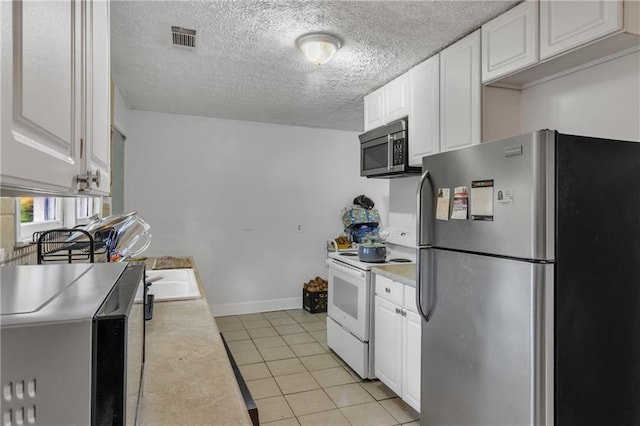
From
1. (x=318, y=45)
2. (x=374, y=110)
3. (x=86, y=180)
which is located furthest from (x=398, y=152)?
(x=86, y=180)

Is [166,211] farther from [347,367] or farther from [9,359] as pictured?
[9,359]

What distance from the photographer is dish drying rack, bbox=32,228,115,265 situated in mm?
1444

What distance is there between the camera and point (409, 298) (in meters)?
2.35

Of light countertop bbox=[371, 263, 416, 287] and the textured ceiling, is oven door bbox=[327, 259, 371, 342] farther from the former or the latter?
the textured ceiling

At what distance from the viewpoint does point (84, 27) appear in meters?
0.90

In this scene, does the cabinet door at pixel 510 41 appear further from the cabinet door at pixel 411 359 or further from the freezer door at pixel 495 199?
the cabinet door at pixel 411 359

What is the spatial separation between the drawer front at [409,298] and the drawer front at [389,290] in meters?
0.04

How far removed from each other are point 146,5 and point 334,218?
353 cm

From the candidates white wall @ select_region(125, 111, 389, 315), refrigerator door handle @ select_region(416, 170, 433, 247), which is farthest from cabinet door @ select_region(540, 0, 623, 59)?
white wall @ select_region(125, 111, 389, 315)

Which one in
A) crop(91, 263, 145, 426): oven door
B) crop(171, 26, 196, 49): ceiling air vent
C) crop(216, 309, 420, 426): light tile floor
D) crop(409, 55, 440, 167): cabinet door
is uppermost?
crop(171, 26, 196, 49): ceiling air vent

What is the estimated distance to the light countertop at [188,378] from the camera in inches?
35.4

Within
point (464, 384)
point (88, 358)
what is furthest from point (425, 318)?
point (88, 358)

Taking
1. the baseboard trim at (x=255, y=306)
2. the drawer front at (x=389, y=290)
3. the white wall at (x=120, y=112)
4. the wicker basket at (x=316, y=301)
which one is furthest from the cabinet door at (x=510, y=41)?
the baseboard trim at (x=255, y=306)

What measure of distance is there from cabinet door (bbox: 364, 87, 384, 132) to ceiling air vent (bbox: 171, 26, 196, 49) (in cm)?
161
